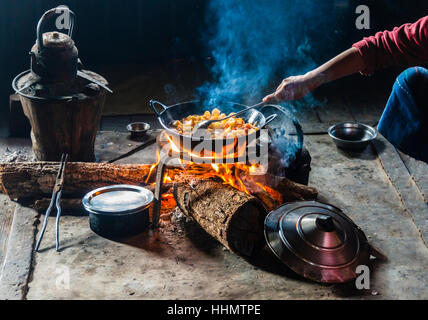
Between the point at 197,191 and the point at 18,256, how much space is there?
4.76 feet

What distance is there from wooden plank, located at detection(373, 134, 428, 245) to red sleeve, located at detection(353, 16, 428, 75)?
144 centimetres

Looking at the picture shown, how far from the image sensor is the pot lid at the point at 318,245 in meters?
3.16

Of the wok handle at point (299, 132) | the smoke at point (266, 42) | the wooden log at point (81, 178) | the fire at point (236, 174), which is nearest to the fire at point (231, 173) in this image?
the fire at point (236, 174)

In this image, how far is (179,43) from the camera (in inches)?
321

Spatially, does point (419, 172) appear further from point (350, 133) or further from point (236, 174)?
point (236, 174)

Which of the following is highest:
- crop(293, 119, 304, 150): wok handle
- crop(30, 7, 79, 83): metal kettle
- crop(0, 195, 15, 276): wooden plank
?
crop(30, 7, 79, 83): metal kettle

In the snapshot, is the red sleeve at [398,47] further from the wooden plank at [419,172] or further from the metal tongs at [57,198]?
the metal tongs at [57,198]

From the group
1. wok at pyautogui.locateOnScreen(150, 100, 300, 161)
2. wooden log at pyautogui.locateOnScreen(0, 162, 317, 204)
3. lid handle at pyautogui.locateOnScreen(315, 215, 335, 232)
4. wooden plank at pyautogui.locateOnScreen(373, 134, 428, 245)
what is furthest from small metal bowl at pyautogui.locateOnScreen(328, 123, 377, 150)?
lid handle at pyautogui.locateOnScreen(315, 215, 335, 232)

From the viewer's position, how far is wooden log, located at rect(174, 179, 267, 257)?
11.4 feet

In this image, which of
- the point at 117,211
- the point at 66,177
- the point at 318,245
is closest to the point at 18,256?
the point at 117,211

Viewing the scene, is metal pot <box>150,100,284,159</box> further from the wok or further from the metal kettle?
the metal kettle

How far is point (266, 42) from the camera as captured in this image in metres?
7.50
